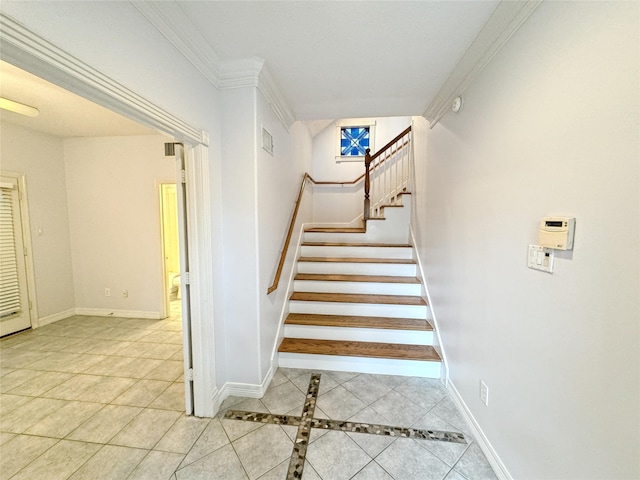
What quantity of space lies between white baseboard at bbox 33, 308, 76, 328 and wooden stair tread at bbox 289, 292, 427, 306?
3.61m

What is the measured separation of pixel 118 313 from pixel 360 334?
377 cm

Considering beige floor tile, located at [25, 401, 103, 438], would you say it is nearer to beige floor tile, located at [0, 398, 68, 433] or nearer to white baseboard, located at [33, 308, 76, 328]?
beige floor tile, located at [0, 398, 68, 433]

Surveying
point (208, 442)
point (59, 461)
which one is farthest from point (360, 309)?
point (59, 461)

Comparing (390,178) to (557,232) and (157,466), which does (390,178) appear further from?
(157,466)

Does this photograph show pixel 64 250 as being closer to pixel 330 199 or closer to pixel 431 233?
pixel 330 199

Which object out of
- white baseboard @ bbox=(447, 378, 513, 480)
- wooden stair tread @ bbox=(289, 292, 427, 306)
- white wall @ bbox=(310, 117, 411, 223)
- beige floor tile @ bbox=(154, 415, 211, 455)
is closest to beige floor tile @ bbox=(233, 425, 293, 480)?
beige floor tile @ bbox=(154, 415, 211, 455)

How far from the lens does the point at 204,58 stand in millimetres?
1622

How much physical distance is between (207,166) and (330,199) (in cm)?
373

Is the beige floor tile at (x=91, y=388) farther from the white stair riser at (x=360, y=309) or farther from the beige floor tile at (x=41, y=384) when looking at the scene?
the white stair riser at (x=360, y=309)

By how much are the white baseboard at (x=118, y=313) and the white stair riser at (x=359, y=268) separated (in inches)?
95.7

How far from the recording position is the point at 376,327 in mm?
2506

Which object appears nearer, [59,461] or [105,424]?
[59,461]

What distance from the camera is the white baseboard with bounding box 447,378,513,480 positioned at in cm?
138

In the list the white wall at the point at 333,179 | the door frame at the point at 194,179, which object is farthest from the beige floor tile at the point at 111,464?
the white wall at the point at 333,179
